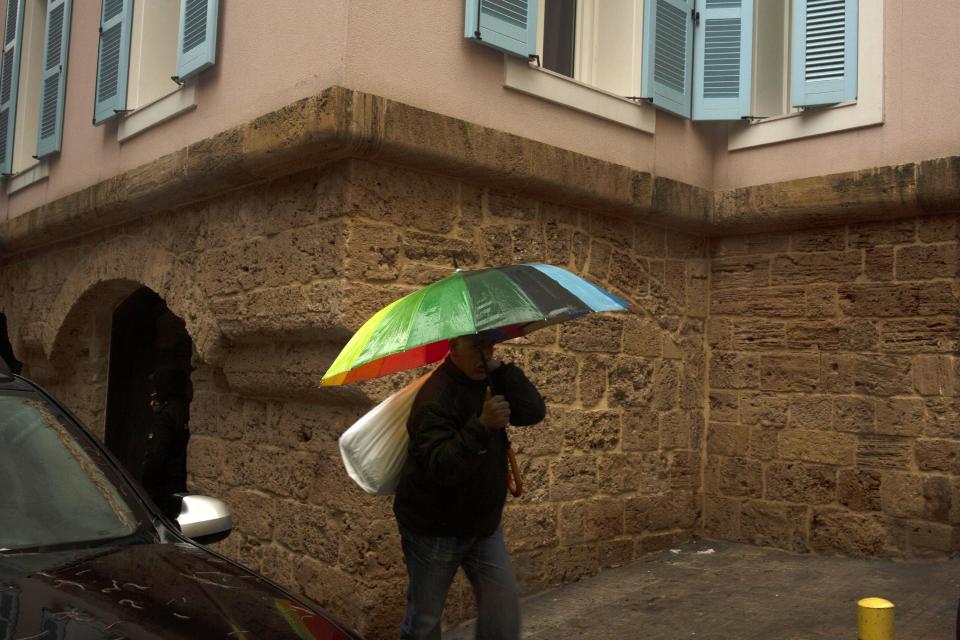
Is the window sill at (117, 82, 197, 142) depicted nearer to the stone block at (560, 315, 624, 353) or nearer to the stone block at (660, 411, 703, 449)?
the stone block at (560, 315, 624, 353)

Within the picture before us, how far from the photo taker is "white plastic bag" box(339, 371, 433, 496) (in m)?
3.71

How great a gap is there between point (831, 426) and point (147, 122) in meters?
5.11

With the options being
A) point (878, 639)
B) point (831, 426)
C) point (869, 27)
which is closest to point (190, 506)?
point (878, 639)

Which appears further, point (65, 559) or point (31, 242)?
point (31, 242)

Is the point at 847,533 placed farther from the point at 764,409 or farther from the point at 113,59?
the point at 113,59

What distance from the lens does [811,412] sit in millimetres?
6523

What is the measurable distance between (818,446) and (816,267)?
1.18m

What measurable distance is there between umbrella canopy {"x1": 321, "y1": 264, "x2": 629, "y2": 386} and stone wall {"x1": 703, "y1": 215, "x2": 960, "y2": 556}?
→ 3.45 m

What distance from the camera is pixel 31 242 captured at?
8.97 m

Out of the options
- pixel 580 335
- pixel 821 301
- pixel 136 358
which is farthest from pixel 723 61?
pixel 136 358

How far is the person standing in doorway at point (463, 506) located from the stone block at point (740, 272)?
12.0 feet

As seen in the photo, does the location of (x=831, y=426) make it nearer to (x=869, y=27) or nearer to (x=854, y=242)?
(x=854, y=242)

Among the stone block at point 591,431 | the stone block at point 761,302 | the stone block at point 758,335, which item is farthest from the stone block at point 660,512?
the stone block at point 761,302

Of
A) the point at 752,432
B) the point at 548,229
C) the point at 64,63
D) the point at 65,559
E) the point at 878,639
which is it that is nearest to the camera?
the point at 65,559
